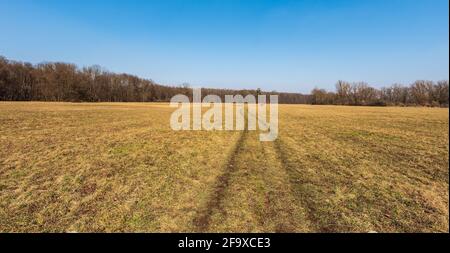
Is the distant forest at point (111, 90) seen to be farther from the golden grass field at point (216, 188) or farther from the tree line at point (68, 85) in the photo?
the golden grass field at point (216, 188)

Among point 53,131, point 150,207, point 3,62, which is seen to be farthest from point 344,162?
point 3,62

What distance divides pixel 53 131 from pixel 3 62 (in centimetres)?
11012

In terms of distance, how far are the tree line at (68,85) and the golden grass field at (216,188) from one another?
98563 mm

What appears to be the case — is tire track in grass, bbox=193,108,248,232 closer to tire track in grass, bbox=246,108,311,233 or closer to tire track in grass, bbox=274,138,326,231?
tire track in grass, bbox=246,108,311,233

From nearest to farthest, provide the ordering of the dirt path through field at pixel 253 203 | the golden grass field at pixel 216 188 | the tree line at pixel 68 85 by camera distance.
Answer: the dirt path through field at pixel 253 203, the golden grass field at pixel 216 188, the tree line at pixel 68 85

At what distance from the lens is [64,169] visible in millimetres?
9867

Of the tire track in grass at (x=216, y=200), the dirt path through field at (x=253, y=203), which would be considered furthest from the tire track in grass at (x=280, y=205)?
the tire track in grass at (x=216, y=200)

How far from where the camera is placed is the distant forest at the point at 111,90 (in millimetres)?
98519

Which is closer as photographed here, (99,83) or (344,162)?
(344,162)

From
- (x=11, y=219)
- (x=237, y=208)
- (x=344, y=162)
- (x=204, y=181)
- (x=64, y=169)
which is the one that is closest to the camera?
(x=11, y=219)

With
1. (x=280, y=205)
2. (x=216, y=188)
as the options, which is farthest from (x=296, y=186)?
(x=216, y=188)

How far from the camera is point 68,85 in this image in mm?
107812
